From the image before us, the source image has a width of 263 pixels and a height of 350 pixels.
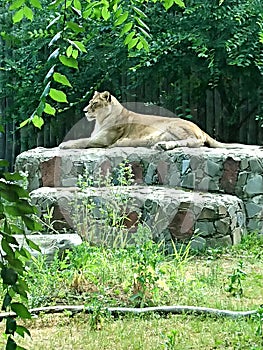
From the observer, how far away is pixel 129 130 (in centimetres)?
668

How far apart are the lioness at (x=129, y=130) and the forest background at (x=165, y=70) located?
1157mm

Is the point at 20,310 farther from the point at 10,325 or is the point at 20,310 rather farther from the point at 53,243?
the point at 53,243

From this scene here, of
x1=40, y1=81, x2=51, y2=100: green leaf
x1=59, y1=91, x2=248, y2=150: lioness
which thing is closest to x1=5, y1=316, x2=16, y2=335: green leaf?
x1=40, y1=81, x2=51, y2=100: green leaf

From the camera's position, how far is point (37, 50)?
8.80m

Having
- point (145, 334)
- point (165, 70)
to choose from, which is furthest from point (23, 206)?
point (165, 70)

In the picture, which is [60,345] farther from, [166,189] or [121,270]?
[166,189]

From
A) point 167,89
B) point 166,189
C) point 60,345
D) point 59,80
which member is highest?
point 167,89

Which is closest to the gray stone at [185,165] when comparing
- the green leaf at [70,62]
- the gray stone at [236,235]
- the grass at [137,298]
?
the gray stone at [236,235]

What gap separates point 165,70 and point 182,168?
269 centimetres

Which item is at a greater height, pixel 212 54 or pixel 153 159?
pixel 212 54

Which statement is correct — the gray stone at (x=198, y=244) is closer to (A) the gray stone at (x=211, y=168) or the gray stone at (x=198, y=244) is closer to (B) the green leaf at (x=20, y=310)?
(A) the gray stone at (x=211, y=168)

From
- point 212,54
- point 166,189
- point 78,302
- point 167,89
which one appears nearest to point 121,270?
point 78,302

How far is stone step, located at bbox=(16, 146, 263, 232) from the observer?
6051 mm

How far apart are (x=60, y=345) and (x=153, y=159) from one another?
3382 millimetres
